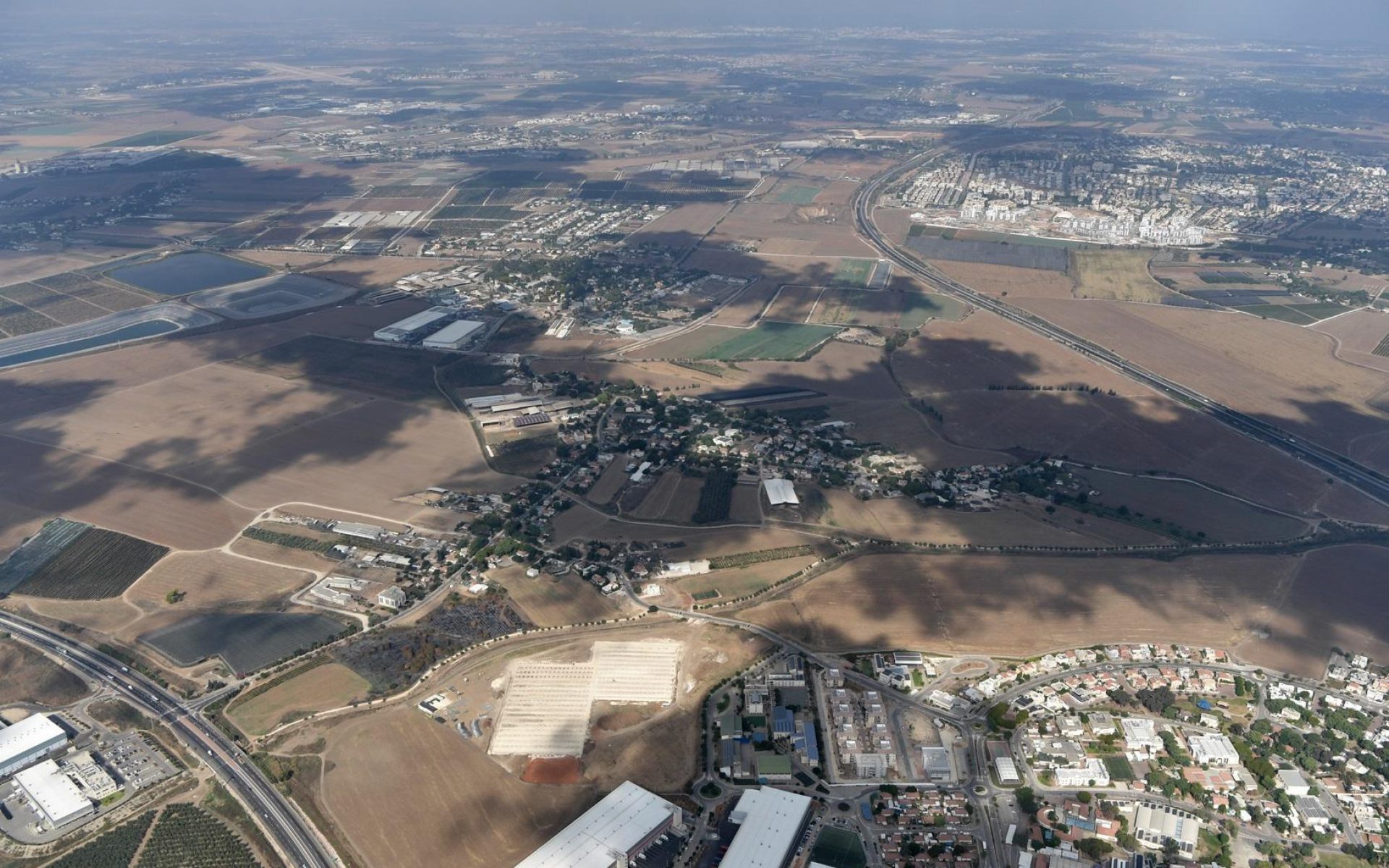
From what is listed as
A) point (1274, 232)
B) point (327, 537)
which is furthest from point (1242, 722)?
point (1274, 232)

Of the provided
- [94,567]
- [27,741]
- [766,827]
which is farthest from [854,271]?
[27,741]

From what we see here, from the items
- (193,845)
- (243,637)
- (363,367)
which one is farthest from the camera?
(363,367)

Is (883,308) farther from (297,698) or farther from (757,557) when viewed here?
(297,698)

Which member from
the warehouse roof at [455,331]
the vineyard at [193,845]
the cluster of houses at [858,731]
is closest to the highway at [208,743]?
the vineyard at [193,845]

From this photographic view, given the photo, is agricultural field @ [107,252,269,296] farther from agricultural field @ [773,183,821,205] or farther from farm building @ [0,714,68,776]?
agricultural field @ [773,183,821,205]

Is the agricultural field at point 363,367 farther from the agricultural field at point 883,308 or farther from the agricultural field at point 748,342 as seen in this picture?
the agricultural field at point 883,308
